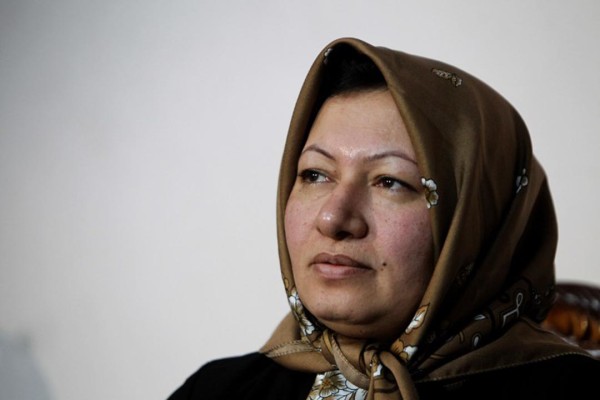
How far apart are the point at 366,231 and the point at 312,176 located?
6.9 inches

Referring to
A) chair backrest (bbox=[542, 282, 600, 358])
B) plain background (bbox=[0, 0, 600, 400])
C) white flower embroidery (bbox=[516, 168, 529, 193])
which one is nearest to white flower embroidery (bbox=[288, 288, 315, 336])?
white flower embroidery (bbox=[516, 168, 529, 193])

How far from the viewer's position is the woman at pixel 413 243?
106 cm

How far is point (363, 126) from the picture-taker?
1.12m

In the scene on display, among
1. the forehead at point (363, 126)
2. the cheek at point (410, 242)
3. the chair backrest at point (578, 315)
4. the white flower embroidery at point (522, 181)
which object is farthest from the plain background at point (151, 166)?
the cheek at point (410, 242)

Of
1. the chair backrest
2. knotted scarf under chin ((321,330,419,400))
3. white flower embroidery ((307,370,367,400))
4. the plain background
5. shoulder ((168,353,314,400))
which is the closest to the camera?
knotted scarf under chin ((321,330,419,400))

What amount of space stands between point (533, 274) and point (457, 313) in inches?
7.2

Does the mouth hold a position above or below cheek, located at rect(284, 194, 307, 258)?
below

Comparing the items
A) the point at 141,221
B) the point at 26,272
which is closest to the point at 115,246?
the point at 141,221

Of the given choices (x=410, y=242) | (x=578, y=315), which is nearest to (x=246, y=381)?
(x=410, y=242)

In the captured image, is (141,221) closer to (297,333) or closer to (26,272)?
(26,272)

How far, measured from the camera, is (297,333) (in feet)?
4.33

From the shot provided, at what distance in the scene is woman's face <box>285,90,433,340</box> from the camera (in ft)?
3.47

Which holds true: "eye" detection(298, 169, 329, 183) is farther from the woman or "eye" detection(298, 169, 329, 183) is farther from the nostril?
the nostril

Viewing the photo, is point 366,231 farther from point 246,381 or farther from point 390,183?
point 246,381
